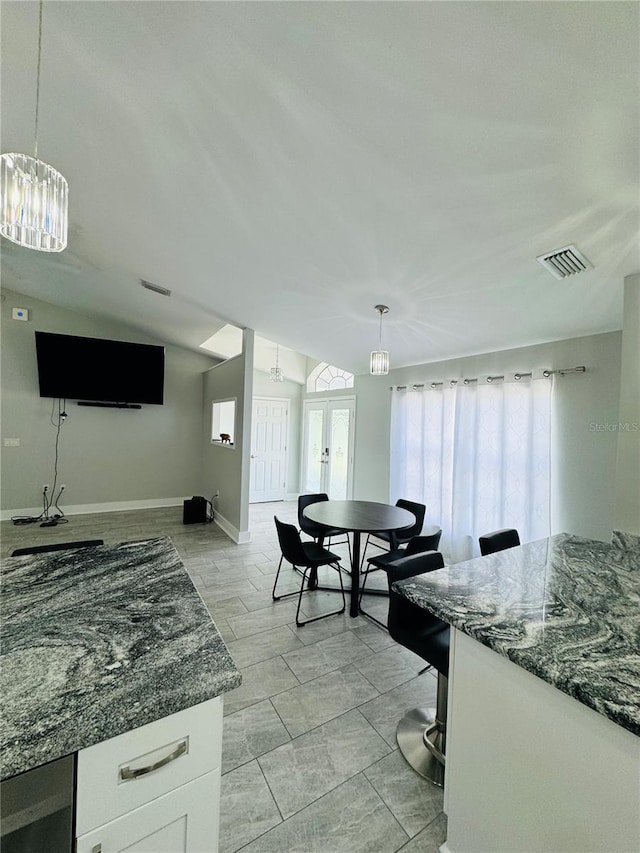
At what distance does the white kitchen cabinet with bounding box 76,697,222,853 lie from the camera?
27.1 inches

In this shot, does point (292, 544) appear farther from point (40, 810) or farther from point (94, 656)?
point (40, 810)

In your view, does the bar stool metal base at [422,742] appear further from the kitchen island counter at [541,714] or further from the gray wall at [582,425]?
the gray wall at [582,425]

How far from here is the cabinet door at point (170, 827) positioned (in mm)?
707

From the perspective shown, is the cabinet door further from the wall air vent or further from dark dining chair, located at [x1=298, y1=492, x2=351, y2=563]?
the wall air vent

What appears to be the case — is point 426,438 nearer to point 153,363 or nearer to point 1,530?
point 153,363

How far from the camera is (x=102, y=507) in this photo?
18.3 feet

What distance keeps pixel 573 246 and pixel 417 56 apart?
4.15 feet

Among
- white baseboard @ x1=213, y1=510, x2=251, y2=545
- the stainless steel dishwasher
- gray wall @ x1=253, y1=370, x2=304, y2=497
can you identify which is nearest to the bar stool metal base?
the stainless steel dishwasher

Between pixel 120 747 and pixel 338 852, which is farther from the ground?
pixel 120 747

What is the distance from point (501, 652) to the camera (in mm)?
979

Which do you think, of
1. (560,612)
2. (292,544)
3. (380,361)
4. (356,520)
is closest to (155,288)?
(380,361)

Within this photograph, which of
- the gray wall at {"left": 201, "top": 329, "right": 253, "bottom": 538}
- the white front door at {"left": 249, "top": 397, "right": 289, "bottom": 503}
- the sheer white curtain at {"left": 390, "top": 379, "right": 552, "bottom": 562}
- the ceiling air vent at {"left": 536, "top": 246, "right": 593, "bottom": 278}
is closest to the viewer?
the ceiling air vent at {"left": 536, "top": 246, "right": 593, "bottom": 278}

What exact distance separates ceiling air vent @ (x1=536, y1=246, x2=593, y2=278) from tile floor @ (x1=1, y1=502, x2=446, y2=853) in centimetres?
258

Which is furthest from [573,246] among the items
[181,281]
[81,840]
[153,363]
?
[153,363]
